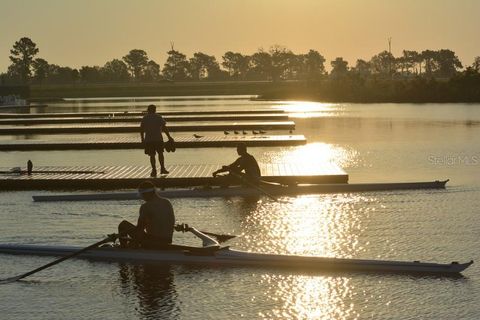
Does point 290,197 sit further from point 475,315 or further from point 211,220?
point 475,315

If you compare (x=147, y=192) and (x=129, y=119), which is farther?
(x=129, y=119)

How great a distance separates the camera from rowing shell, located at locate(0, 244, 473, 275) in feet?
49.9

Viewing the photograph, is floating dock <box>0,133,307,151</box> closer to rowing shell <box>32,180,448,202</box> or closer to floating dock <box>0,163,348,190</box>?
floating dock <box>0,163,348,190</box>

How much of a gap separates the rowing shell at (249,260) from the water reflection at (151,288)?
23 cm

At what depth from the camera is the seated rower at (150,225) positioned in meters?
15.6

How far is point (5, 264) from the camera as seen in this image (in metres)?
16.5

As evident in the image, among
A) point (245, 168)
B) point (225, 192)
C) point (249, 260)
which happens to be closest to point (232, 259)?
point (249, 260)

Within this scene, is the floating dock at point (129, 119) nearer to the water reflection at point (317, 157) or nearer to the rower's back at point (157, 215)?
the water reflection at point (317, 157)

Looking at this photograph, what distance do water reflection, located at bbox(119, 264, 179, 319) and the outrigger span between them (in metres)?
0.25

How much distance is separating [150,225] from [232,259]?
1.49 m

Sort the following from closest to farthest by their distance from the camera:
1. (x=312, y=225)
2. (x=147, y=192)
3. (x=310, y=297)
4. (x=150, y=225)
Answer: (x=310, y=297), (x=147, y=192), (x=150, y=225), (x=312, y=225)

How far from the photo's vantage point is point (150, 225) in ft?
51.6

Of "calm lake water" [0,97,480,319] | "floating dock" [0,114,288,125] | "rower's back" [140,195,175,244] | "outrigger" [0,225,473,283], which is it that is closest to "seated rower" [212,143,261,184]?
"calm lake water" [0,97,480,319]

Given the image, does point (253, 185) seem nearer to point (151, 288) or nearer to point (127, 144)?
point (151, 288)
